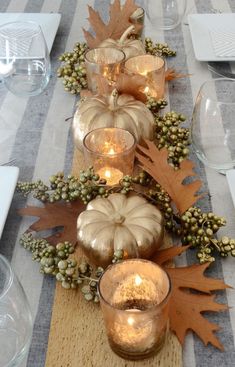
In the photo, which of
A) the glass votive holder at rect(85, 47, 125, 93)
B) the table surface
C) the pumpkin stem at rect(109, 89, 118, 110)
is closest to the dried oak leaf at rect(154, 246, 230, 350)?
the table surface

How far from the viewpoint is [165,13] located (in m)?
1.24

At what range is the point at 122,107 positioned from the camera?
78 centimetres

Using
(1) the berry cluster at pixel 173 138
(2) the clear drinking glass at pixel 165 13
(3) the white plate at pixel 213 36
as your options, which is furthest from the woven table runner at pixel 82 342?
(2) the clear drinking glass at pixel 165 13

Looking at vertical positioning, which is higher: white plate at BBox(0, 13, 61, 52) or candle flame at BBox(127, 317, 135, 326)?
candle flame at BBox(127, 317, 135, 326)

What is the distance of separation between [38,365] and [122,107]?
40 centimetres

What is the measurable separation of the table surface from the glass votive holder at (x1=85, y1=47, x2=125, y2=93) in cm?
8

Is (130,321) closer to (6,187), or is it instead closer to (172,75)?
(6,187)

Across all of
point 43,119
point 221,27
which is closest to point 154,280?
point 43,119

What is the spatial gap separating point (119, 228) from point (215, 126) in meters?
0.27

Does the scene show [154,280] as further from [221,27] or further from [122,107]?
[221,27]

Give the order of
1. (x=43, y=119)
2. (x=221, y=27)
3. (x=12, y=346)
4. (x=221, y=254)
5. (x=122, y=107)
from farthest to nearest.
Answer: (x=221, y=27) < (x=43, y=119) < (x=122, y=107) < (x=221, y=254) < (x=12, y=346)

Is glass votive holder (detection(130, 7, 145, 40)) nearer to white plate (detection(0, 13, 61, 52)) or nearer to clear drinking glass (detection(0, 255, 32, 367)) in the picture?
white plate (detection(0, 13, 61, 52))

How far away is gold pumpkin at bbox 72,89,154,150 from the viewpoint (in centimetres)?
76

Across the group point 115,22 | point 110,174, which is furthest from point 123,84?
point 115,22
